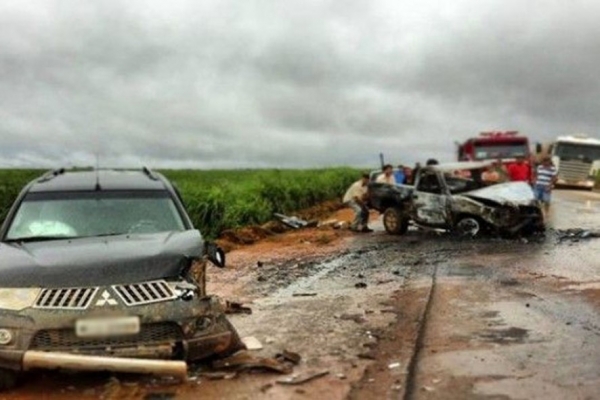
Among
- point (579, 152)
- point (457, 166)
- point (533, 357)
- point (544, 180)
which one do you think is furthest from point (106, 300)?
point (579, 152)

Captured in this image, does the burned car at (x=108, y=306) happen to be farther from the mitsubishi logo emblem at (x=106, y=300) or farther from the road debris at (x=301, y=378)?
the road debris at (x=301, y=378)

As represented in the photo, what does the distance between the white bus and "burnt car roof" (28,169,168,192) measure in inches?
1410

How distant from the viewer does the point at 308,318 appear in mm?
9328

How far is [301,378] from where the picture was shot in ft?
21.4

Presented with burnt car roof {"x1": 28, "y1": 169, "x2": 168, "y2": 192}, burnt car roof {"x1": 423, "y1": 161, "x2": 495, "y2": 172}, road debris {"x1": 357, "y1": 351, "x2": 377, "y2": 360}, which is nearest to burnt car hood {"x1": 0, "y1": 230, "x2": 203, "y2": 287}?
burnt car roof {"x1": 28, "y1": 169, "x2": 168, "y2": 192}

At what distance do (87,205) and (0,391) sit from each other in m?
2.09

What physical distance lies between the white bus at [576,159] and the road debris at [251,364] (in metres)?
37.0

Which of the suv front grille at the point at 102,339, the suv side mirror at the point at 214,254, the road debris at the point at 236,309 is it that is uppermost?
the suv side mirror at the point at 214,254

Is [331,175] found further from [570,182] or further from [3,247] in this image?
[3,247]

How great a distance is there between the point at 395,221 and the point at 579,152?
2359cm

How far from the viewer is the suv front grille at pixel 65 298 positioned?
618cm

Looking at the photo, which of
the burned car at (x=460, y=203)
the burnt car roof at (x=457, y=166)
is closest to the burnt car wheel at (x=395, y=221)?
the burned car at (x=460, y=203)

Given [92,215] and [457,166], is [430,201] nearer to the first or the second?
[457,166]

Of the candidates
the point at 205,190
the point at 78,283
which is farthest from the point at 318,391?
the point at 205,190
